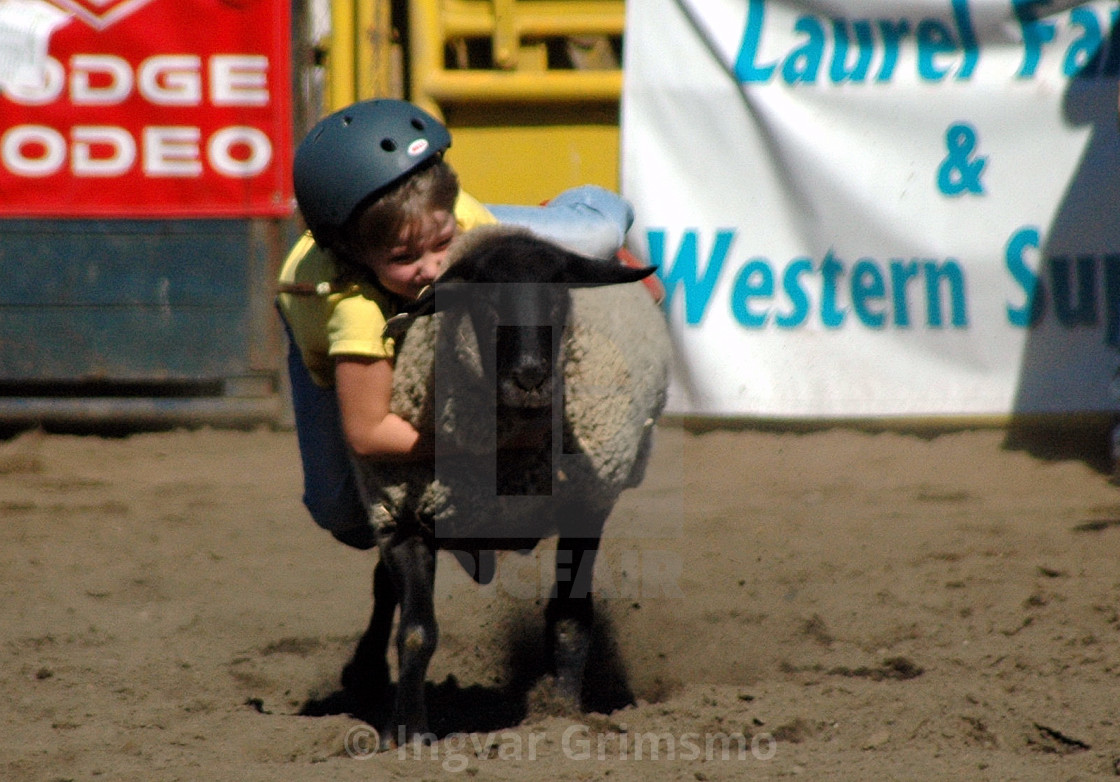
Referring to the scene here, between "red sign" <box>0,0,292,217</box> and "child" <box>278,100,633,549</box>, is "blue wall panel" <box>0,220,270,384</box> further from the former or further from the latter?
"child" <box>278,100,633,549</box>

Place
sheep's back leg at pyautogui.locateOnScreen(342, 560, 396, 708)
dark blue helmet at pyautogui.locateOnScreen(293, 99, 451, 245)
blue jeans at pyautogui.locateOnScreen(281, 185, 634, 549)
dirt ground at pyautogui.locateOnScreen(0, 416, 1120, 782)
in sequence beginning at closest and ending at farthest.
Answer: dark blue helmet at pyautogui.locateOnScreen(293, 99, 451, 245) < dirt ground at pyautogui.locateOnScreen(0, 416, 1120, 782) < blue jeans at pyautogui.locateOnScreen(281, 185, 634, 549) < sheep's back leg at pyautogui.locateOnScreen(342, 560, 396, 708)

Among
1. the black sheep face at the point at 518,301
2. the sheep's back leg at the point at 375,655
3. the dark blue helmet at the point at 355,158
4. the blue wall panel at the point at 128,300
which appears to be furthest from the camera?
the blue wall panel at the point at 128,300

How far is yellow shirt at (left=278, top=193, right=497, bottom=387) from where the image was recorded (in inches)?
103

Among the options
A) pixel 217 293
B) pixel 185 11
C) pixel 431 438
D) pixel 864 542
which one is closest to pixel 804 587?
pixel 864 542

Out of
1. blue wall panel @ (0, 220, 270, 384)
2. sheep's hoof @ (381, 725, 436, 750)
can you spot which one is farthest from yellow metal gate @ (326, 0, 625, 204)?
sheep's hoof @ (381, 725, 436, 750)

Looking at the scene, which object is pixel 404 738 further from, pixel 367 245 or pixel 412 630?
pixel 367 245

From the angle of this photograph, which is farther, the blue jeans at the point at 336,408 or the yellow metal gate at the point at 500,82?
the yellow metal gate at the point at 500,82

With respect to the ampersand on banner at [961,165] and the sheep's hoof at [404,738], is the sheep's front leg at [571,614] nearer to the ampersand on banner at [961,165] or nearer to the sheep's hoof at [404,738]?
the sheep's hoof at [404,738]

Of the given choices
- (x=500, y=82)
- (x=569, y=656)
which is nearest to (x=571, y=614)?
A: (x=569, y=656)

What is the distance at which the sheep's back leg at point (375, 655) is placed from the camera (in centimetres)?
337

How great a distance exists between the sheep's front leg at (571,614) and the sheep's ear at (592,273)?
0.69 metres

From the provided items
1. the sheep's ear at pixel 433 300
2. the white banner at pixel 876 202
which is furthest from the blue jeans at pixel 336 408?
the white banner at pixel 876 202

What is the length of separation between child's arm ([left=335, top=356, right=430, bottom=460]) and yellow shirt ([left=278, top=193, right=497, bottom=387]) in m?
0.03

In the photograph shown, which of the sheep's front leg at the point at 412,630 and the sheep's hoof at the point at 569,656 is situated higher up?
the sheep's front leg at the point at 412,630
